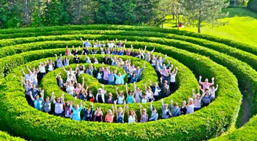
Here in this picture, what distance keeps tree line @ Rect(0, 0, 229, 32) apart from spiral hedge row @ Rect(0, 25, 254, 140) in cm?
616

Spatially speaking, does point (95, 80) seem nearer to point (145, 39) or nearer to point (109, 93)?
point (109, 93)

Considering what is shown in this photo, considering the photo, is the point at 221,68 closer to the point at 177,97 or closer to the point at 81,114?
the point at 177,97

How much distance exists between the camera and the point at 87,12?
45.0 metres

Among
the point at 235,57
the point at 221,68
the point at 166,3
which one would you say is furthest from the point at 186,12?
the point at 221,68

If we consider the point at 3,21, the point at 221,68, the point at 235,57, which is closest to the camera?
the point at 221,68

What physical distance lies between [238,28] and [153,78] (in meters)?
35.3

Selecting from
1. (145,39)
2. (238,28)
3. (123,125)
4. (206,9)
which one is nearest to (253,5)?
(238,28)

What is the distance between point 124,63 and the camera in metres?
25.2

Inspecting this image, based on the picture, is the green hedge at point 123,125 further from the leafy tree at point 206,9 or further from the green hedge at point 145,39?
the leafy tree at point 206,9

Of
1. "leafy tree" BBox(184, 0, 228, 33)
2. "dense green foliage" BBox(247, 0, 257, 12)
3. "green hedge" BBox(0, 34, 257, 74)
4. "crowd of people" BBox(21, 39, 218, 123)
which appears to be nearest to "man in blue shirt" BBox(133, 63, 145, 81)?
"crowd of people" BBox(21, 39, 218, 123)

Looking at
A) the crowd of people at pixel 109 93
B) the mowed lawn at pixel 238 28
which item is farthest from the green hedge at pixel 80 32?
the mowed lawn at pixel 238 28

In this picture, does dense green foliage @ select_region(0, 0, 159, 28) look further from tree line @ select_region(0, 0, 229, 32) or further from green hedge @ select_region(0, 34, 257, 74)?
green hedge @ select_region(0, 34, 257, 74)

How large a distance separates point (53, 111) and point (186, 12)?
27140 millimetres

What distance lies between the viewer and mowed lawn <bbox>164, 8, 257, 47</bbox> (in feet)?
154
